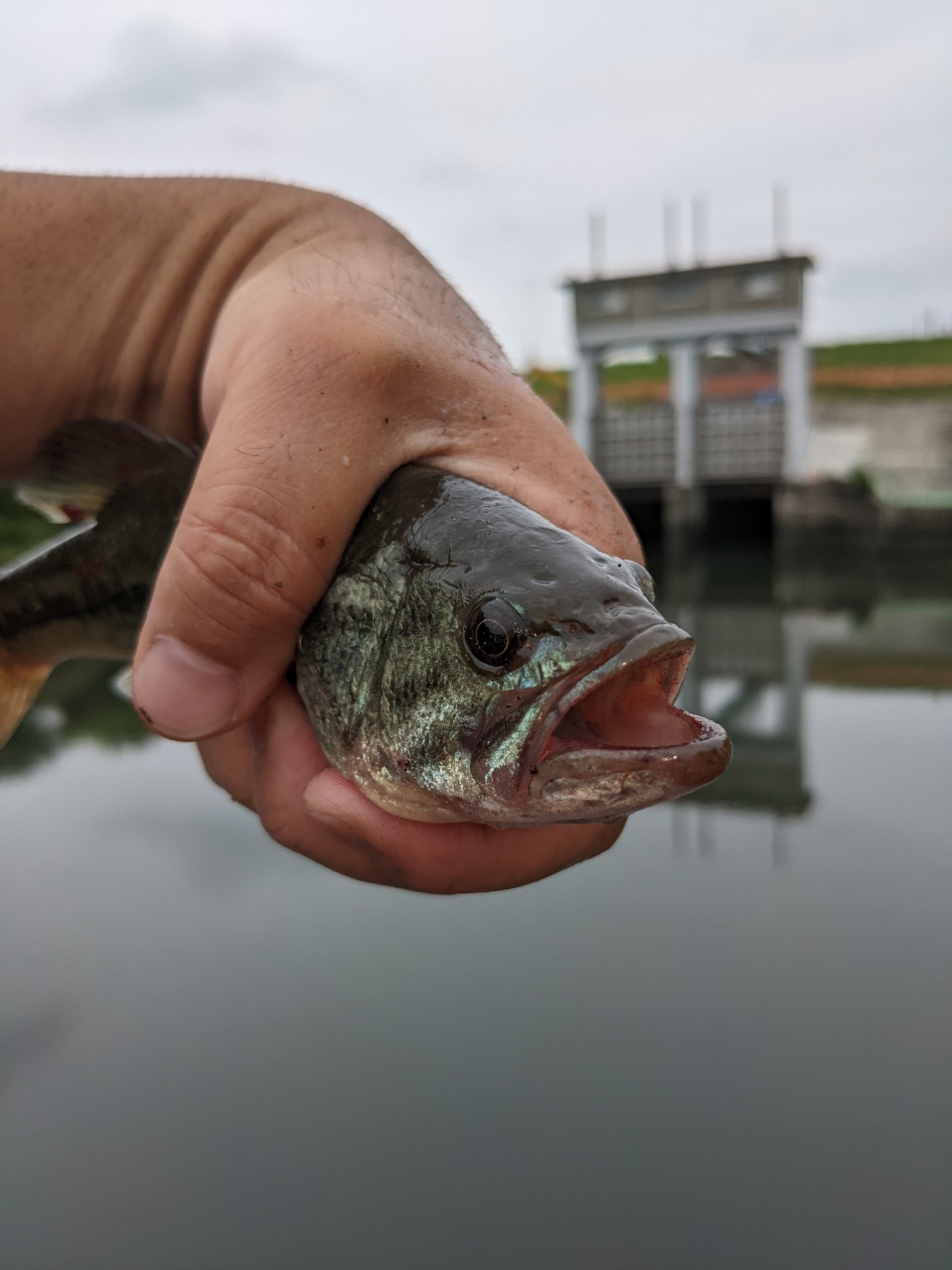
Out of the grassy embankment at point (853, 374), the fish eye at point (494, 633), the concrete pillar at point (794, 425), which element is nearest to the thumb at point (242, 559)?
the fish eye at point (494, 633)

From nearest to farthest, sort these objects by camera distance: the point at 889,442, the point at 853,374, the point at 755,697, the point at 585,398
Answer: the point at 755,697 → the point at 585,398 → the point at 889,442 → the point at 853,374

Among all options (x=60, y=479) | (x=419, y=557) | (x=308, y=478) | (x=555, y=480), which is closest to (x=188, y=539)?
(x=308, y=478)

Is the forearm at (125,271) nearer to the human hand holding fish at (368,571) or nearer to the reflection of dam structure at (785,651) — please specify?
the human hand holding fish at (368,571)

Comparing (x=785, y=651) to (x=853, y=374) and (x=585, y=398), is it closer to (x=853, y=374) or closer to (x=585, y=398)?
(x=585, y=398)

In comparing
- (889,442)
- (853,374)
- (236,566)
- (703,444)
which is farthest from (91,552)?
(853,374)

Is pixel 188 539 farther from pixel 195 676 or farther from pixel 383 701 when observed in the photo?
pixel 383 701

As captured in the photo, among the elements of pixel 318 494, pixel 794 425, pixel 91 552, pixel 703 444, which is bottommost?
pixel 703 444

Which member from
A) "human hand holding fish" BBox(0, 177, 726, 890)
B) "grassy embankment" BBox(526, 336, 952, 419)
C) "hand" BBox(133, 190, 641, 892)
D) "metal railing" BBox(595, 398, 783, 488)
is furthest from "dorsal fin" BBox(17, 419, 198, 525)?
"grassy embankment" BBox(526, 336, 952, 419)
